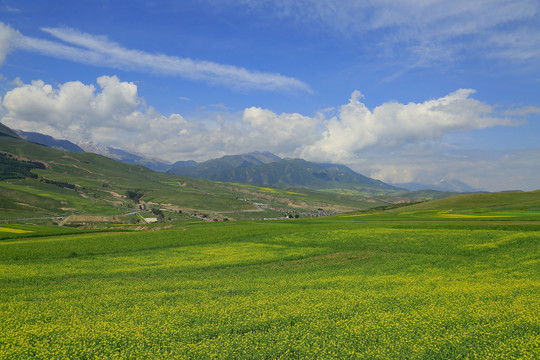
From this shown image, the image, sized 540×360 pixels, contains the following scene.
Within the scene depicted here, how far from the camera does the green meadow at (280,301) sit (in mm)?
20156

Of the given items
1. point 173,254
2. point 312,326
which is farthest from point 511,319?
point 173,254

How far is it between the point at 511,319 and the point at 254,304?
2049 centimetres

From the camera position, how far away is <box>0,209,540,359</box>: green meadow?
20.2 meters

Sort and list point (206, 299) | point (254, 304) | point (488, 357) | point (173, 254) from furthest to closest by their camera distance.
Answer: point (173, 254) → point (206, 299) → point (254, 304) → point (488, 357)

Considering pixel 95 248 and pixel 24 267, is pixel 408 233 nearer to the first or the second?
pixel 95 248

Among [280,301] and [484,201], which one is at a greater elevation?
[484,201]

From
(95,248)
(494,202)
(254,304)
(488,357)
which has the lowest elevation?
(95,248)

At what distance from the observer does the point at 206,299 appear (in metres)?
30.2

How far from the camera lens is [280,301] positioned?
94.9 ft

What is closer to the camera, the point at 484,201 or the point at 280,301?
the point at 280,301

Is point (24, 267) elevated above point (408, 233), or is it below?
below

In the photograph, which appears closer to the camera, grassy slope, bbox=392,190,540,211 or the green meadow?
the green meadow

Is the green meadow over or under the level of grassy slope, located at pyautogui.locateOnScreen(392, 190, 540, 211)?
under

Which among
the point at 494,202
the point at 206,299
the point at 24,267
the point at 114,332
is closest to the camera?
the point at 114,332
